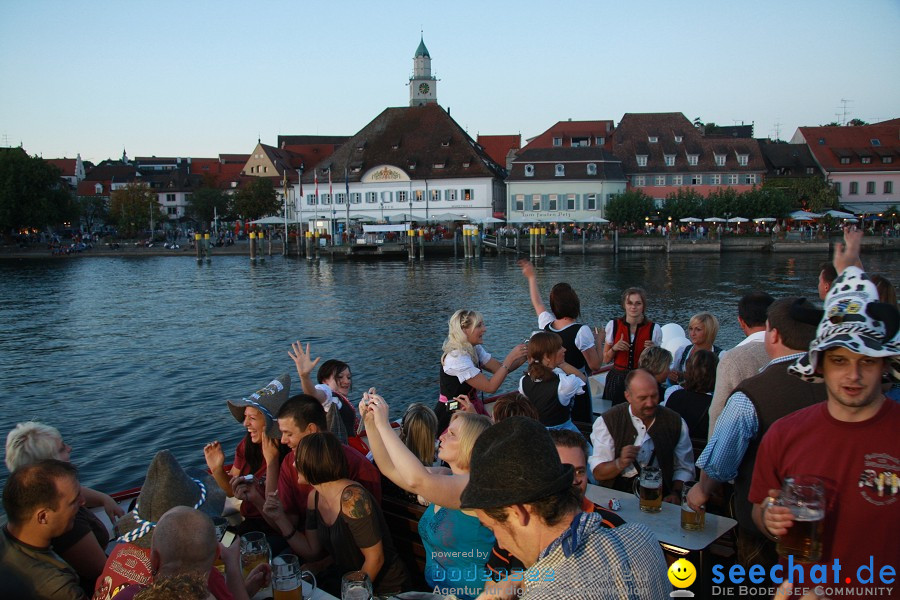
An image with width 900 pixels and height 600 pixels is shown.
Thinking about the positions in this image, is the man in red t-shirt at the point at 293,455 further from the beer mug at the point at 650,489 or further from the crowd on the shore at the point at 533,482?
A: the beer mug at the point at 650,489

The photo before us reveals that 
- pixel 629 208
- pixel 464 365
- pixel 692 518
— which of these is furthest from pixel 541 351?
pixel 629 208

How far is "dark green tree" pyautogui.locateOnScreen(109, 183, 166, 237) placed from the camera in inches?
3194

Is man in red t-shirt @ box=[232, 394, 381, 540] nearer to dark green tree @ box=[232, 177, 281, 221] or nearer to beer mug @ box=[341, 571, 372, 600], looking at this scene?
beer mug @ box=[341, 571, 372, 600]

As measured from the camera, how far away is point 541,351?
5387 millimetres

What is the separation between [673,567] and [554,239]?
56.4 metres

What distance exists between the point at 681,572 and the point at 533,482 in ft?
6.33

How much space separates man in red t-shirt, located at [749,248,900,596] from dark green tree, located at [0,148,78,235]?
254 ft

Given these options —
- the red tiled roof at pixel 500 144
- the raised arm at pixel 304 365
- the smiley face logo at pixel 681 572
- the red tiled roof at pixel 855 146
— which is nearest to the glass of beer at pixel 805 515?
the smiley face logo at pixel 681 572

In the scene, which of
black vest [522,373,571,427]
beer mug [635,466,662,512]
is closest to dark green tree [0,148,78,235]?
black vest [522,373,571,427]

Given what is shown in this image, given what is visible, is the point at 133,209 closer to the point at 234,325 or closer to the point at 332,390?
the point at 234,325

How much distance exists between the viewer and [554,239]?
194 feet

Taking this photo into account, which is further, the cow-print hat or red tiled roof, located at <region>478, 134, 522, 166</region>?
red tiled roof, located at <region>478, 134, 522, 166</region>

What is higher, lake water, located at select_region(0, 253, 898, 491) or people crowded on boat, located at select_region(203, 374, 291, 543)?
people crowded on boat, located at select_region(203, 374, 291, 543)

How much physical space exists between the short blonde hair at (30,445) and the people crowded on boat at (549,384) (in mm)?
3168
